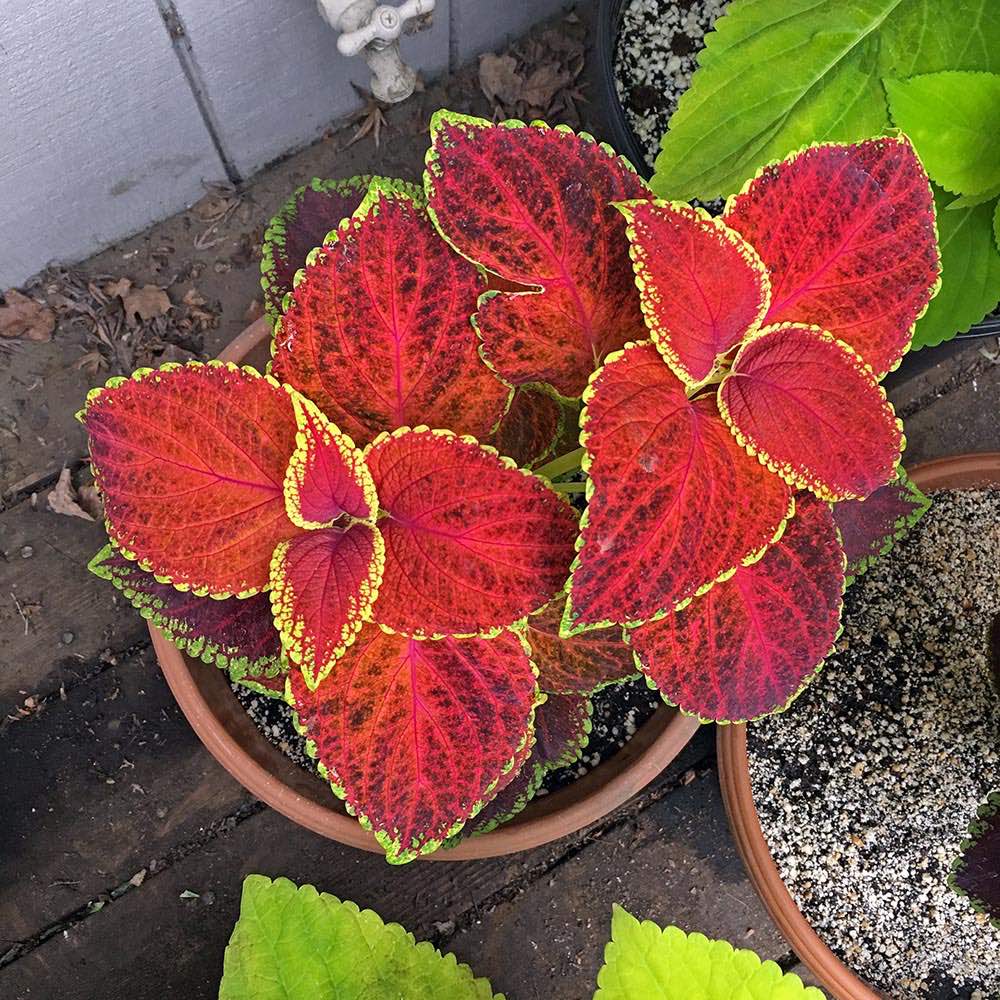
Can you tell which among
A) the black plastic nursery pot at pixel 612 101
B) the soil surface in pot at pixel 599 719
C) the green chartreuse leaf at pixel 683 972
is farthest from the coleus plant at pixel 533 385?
the black plastic nursery pot at pixel 612 101

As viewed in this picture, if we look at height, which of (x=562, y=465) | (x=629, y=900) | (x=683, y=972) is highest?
(x=562, y=465)

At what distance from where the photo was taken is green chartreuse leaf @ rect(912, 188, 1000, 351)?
107 cm

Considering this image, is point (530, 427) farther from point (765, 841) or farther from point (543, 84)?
point (543, 84)

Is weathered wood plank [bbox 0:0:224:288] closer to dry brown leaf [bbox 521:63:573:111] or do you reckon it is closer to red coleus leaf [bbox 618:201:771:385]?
dry brown leaf [bbox 521:63:573:111]

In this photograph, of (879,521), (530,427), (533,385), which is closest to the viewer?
(533,385)

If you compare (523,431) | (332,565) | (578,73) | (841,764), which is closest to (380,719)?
(332,565)

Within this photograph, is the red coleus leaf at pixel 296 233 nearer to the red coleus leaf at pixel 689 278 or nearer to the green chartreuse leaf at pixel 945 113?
the red coleus leaf at pixel 689 278

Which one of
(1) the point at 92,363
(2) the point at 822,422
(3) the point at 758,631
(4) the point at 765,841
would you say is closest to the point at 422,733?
(3) the point at 758,631

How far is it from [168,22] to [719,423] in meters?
0.96

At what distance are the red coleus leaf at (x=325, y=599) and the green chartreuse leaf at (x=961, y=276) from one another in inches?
26.7

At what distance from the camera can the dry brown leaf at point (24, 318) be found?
60.0 inches

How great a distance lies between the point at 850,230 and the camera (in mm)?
714

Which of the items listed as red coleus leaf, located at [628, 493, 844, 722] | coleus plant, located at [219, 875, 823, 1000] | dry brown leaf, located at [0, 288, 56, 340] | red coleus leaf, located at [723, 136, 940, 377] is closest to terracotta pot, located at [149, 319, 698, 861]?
coleus plant, located at [219, 875, 823, 1000]

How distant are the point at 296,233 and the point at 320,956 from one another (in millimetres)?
669
